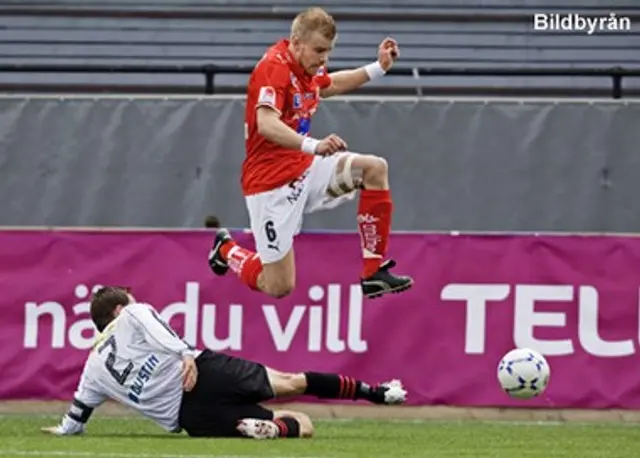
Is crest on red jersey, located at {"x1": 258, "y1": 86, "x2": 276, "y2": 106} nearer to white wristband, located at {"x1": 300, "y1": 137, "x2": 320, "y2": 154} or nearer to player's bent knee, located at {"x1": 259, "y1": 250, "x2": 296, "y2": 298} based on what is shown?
white wristband, located at {"x1": 300, "y1": 137, "x2": 320, "y2": 154}

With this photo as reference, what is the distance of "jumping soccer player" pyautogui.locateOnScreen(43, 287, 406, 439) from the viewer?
11.0 m

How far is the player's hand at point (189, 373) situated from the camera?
10.7m

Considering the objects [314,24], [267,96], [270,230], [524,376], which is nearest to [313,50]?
[314,24]

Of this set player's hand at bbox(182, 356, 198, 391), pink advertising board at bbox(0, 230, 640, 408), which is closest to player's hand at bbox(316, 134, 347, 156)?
player's hand at bbox(182, 356, 198, 391)

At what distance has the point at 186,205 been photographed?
52.3 feet

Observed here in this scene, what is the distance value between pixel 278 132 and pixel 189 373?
5.11 ft

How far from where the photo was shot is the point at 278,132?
10602 mm

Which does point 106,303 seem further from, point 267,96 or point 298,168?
point 267,96

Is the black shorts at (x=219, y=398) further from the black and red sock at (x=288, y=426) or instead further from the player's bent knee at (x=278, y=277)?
the player's bent knee at (x=278, y=277)

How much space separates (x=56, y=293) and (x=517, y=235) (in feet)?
12.1

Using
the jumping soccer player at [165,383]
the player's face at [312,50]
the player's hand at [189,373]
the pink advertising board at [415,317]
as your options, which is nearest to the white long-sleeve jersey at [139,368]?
the jumping soccer player at [165,383]

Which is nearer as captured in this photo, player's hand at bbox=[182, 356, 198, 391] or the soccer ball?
player's hand at bbox=[182, 356, 198, 391]

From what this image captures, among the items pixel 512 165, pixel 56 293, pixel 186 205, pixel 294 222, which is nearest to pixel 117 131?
pixel 186 205

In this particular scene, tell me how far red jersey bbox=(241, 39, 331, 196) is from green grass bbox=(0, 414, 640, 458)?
5.60 feet
